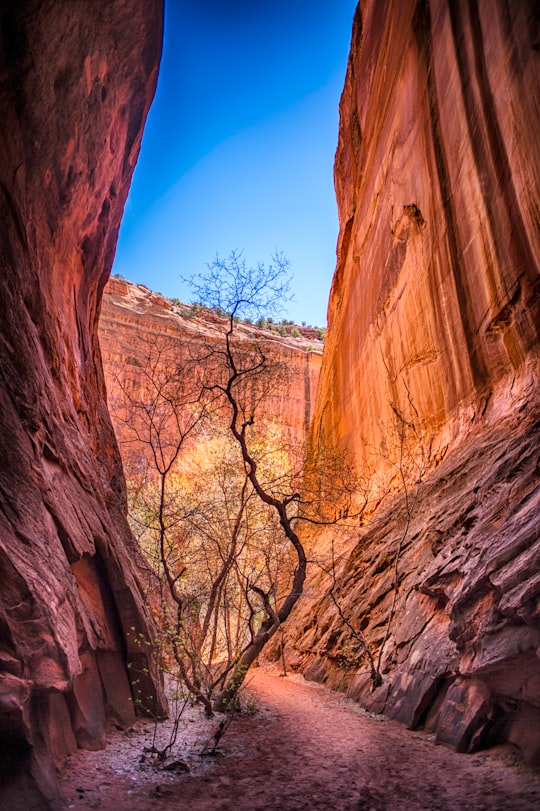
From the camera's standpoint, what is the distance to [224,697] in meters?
7.60

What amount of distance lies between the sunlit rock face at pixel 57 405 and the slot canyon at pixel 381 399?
0.03m

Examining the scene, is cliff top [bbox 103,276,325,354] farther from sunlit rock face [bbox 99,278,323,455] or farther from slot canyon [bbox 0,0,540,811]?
slot canyon [bbox 0,0,540,811]

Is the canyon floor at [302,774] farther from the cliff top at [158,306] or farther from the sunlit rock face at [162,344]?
the cliff top at [158,306]

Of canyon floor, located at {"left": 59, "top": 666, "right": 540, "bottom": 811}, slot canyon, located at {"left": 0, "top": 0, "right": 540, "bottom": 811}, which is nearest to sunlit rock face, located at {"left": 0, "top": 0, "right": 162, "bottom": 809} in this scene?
slot canyon, located at {"left": 0, "top": 0, "right": 540, "bottom": 811}

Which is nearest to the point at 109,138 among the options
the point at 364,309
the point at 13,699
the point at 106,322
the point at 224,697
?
the point at 13,699

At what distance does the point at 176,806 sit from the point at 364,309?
15392 millimetres

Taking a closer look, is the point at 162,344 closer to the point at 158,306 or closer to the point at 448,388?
the point at 158,306

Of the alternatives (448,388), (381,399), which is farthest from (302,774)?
(381,399)

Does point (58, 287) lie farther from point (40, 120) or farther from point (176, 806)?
point (176, 806)

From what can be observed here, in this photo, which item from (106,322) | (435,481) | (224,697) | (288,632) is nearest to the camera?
(224,697)

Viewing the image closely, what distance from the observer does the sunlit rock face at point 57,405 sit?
4.10 meters

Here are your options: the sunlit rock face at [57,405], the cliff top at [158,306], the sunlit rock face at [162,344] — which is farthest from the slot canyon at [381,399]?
the cliff top at [158,306]

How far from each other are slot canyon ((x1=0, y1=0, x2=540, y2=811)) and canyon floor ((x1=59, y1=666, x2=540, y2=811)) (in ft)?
0.96

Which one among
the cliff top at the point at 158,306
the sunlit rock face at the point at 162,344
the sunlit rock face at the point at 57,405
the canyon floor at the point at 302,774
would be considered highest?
the cliff top at the point at 158,306
